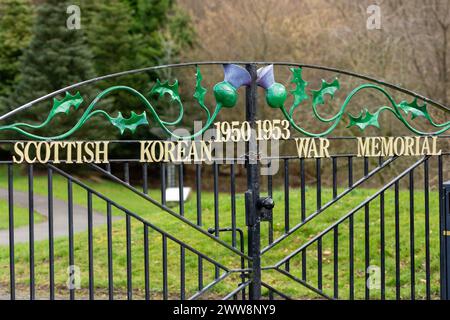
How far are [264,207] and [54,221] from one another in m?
13.7

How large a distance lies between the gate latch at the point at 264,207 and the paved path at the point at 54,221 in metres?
9.01

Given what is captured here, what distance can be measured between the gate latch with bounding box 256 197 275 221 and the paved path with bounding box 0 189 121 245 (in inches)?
355

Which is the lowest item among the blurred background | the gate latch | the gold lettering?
the gate latch

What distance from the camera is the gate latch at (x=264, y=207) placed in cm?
523

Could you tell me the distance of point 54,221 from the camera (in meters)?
18.2

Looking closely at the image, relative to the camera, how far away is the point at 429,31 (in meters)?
16.8

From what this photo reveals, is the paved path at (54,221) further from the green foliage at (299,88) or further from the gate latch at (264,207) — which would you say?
the green foliage at (299,88)

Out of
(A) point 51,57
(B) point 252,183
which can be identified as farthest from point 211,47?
(B) point 252,183

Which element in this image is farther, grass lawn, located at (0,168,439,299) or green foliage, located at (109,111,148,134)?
grass lawn, located at (0,168,439,299)

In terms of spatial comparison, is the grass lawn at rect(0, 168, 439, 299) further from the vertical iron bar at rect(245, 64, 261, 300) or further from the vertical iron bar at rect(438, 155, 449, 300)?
Result: the vertical iron bar at rect(245, 64, 261, 300)

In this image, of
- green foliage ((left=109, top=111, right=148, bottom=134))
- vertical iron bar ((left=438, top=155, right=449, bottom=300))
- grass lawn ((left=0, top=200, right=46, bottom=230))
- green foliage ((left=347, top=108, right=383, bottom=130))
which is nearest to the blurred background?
grass lawn ((left=0, top=200, right=46, bottom=230))

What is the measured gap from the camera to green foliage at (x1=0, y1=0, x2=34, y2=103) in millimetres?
30359
